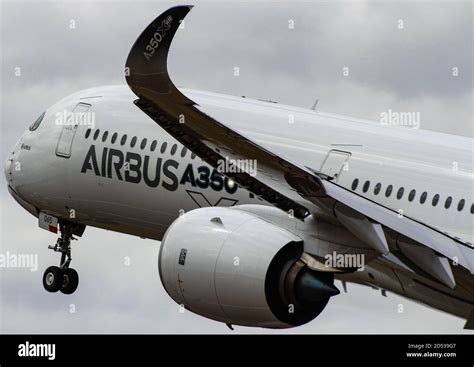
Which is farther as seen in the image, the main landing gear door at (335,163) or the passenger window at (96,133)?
the passenger window at (96,133)

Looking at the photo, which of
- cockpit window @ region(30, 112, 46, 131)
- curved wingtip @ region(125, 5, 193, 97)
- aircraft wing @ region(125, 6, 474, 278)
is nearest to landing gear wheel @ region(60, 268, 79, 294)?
cockpit window @ region(30, 112, 46, 131)

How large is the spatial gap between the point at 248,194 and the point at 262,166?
6.52 metres

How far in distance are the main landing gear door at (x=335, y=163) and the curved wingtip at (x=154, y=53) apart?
24.2ft

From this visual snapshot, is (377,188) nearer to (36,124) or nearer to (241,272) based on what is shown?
(241,272)

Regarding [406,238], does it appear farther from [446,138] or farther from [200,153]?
[446,138]

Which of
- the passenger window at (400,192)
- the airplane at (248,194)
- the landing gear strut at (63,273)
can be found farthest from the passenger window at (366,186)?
the landing gear strut at (63,273)

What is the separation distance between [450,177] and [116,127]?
8.27 meters

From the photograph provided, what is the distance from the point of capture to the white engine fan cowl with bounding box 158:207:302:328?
2142 cm

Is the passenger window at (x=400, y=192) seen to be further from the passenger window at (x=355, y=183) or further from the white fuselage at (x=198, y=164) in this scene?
the passenger window at (x=355, y=183)

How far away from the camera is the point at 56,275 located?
31391mm

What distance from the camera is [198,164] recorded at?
27125 mm

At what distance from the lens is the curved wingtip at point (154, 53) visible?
17422 millimetres

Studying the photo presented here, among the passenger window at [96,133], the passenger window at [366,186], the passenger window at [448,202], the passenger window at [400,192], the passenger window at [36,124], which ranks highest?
the passenger window at [36,124]

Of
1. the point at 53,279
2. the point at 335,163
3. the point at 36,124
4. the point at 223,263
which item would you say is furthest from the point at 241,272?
the point at 36,124
